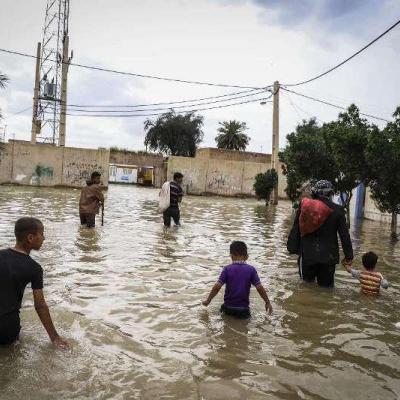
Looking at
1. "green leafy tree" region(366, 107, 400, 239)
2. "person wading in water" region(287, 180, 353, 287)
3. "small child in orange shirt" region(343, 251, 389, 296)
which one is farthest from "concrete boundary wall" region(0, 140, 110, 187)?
"small child in orange shirt" region(343, 251, 389, 296)

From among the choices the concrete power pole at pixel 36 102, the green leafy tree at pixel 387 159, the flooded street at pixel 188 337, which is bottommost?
the flooded street at pixel 188 337

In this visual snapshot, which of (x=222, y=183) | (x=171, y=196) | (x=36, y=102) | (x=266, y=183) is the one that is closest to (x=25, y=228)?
(x=171, y=196)

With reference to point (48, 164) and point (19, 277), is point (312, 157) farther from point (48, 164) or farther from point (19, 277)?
point (48, 164)

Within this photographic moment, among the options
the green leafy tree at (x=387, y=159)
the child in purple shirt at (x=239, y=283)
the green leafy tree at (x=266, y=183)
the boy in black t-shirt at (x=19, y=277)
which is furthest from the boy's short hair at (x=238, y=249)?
the green leafy tree at (x=266, y=183)

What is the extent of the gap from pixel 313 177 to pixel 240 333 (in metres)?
14.1

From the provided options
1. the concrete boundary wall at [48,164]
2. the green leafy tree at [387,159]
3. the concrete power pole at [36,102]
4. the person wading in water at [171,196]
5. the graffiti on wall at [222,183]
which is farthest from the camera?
the concrete power pole at [36,102]

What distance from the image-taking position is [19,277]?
13.1 ft

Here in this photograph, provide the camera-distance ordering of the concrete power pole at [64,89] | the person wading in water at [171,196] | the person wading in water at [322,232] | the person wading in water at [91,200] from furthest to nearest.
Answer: the concrete power pole at [64,89]
the person wading in water at [171,196]
the person wading in water at [91,200]
the person wading in water at [322,232]

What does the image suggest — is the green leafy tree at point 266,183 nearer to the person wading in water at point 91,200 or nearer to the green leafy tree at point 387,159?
the green leafy tree at point 387,159

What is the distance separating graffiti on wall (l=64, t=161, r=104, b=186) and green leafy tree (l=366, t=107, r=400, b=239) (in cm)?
2292

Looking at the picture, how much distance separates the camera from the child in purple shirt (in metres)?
5.42

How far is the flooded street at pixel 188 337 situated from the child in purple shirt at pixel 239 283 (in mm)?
181

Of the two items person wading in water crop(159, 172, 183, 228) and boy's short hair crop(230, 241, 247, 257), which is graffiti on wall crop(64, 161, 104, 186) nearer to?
person wading in water crop(159, 172, 183, 228)

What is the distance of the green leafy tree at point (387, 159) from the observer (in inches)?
502
